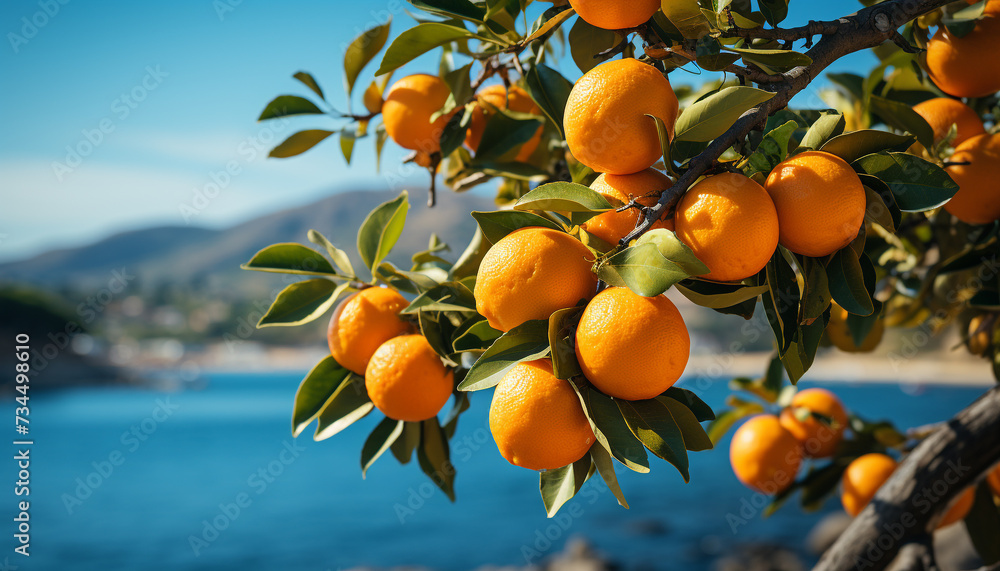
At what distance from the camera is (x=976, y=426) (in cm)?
121

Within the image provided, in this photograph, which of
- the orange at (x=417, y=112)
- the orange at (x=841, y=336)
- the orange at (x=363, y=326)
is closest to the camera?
the orange at (x=363, y=326)

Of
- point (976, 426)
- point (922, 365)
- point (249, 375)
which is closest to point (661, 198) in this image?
point (976, 426)

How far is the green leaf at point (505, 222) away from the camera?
0.64 m

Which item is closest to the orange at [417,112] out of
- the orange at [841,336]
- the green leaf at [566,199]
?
the green leaf at [566,199]

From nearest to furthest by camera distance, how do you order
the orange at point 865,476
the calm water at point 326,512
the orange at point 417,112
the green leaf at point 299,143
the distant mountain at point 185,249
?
the orange at point 417,112 → the green leaf at point 299,143 → the orange at point 865,476 → the calm water at point 326,512 → the distant mountain at point 185,249

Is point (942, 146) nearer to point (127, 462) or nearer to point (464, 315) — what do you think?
point (464, 315)

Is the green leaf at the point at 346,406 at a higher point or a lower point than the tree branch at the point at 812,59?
lower

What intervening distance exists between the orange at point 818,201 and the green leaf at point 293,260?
65 cm

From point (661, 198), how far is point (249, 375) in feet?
291

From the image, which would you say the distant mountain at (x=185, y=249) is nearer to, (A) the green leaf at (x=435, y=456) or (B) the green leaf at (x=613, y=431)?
(A) the green leaf at (x=435, y=456)

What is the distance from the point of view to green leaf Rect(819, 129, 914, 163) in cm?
60

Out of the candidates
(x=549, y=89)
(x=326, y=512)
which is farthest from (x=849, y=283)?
(x=326, y=512)

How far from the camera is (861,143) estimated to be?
0.60 metres

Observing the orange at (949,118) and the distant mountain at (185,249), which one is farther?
the distant mountain at (185,249)
